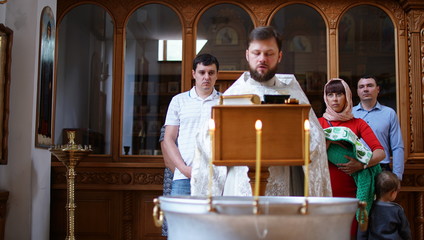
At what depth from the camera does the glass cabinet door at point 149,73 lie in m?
6.60

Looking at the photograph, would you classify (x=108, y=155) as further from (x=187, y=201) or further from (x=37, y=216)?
(x=187, y=201)

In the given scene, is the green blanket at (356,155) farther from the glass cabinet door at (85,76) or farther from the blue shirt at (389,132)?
the glass cabinet door at (85,76)

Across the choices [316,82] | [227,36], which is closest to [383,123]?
[316,82]

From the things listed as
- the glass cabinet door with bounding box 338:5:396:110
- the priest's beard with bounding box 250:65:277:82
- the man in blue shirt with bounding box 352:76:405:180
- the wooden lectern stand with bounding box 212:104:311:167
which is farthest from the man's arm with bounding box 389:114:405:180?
the wooden lectern stand with bounding box 212:104:311:167

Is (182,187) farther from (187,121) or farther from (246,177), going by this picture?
(246,177)

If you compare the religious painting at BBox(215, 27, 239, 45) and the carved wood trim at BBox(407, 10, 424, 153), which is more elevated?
the religious painting at BBox(215, 27, 239, 45)

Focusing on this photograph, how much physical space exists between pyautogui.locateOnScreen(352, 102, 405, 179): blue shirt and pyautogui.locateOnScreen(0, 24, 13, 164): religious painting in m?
3.07

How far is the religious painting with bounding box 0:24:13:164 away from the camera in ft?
15.9

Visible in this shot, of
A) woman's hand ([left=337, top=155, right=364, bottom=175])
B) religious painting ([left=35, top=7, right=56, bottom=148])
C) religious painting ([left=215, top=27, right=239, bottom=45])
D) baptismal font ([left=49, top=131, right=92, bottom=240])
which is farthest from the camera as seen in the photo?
religious painting ([left=215, top=27, right=239, bottom=45])

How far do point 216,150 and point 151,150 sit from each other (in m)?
4.85

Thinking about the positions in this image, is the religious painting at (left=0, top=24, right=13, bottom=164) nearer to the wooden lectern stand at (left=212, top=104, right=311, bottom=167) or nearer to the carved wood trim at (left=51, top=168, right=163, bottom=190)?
the carved wood trim at (left=51, top=168, right=163, bottom=190)

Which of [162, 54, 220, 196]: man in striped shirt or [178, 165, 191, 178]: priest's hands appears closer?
[178, 165, 191, 178]: priest's hands

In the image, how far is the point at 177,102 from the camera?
398 centimetres

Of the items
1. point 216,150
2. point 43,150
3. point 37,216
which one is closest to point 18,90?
point 43,150
